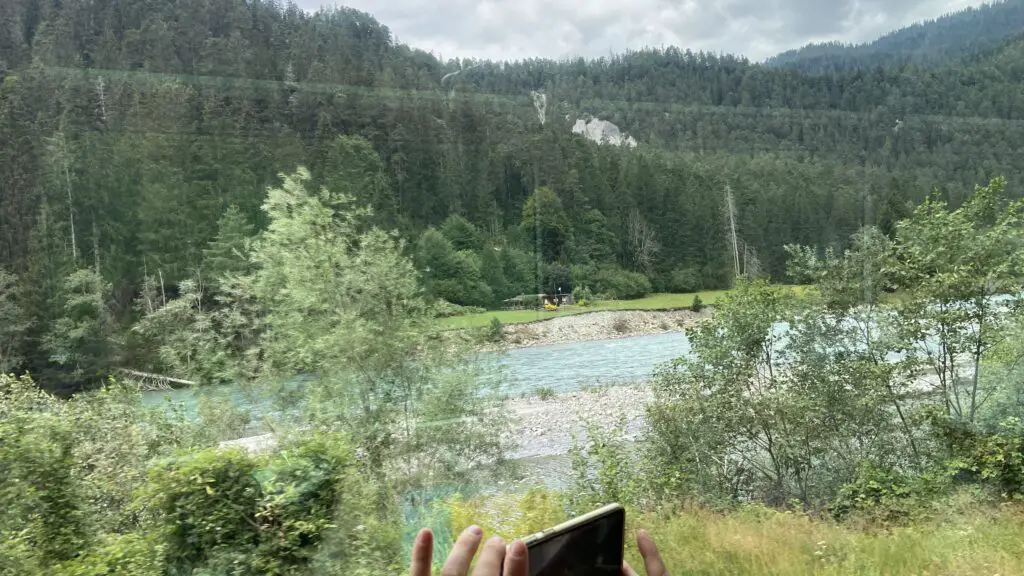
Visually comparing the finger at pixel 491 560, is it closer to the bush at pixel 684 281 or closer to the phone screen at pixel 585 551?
the phone screen at pixel 585 551

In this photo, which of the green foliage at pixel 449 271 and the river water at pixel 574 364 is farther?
the river water at pixel 574 364

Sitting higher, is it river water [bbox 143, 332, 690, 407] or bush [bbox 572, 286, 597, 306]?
bush [bbox 572, 286, 597, 306]

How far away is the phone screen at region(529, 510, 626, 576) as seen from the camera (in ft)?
2.21

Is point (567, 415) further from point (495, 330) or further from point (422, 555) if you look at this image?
point (422, 555)

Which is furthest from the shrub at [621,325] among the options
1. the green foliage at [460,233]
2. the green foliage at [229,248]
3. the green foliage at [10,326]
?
the green foliage at [10,326]

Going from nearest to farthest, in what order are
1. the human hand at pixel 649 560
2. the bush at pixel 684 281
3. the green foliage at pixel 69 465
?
the human hand at pixel 649 560, the green foliage at pixel 69 465, the bush at pixel 684 281

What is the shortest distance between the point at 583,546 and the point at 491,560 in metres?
0.26

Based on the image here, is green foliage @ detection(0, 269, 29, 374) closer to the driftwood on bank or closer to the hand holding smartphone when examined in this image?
the driftwood on bank

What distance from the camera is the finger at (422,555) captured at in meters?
0.52

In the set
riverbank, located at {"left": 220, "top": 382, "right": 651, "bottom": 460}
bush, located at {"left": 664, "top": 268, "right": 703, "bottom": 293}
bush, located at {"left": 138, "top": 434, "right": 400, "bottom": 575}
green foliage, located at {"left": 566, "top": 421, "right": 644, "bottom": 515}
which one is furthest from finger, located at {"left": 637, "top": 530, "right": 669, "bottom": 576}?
bush, located at {"left": 664, "top": 268, "right": 703, "bottom": 293}

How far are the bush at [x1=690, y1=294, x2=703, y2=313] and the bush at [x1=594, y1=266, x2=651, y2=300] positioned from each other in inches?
24.4

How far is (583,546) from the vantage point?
72cm

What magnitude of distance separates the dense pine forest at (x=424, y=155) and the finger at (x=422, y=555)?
155 cm

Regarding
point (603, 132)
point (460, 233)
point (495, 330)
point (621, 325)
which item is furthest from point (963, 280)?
point (460, 233)
